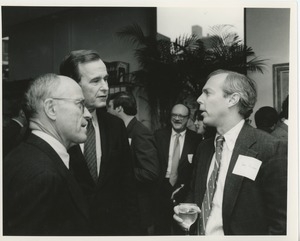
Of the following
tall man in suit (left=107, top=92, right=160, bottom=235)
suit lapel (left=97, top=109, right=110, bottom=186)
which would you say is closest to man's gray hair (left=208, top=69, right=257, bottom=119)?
tall man in suit (left=107, top=92, right=160, bottom=235)

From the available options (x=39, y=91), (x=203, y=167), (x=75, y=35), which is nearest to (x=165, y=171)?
(x=203, y=167)

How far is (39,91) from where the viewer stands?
2730 mm

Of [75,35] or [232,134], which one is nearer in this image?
[232,134]

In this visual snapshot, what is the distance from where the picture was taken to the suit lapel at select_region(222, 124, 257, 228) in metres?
2.61

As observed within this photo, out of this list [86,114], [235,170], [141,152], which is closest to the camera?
[235,170]

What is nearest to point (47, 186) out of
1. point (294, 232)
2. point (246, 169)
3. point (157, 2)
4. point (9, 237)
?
point (9, 237)

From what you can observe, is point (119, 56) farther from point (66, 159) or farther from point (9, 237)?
point (9, 237)

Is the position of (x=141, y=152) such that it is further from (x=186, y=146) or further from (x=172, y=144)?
(x=186, y=146)

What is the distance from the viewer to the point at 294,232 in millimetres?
2914

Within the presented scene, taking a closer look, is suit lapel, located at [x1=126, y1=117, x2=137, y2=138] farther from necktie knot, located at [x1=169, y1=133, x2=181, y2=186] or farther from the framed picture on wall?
the framed picture on wall

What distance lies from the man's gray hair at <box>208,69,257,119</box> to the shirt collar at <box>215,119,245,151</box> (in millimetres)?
87

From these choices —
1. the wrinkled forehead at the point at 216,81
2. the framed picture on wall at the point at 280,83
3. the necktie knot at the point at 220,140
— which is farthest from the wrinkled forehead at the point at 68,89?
the framed picture on wall at the point at 280,83

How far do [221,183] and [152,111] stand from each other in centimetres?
77

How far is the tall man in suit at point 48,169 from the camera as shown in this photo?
251 centimetres
